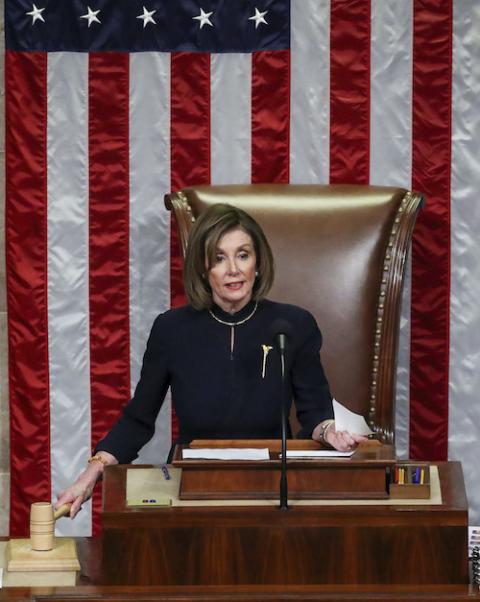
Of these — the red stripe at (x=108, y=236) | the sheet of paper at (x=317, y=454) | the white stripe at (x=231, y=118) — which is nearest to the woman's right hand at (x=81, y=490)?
the sheet of paper at (x=317, y=454)

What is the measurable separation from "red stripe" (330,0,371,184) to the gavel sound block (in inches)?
87.8

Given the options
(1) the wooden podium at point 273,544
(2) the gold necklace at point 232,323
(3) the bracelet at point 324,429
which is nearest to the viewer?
(1) the wooden podium at point 273,544

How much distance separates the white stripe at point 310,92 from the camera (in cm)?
457

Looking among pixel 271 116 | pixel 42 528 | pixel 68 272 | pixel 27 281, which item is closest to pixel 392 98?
pixel 271 116

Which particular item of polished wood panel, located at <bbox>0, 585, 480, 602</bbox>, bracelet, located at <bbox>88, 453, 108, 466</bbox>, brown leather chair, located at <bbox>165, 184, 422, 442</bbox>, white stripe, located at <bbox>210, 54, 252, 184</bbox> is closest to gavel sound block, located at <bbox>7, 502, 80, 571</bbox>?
polished wood panel, located at <bbox>0, 585, 480, 602</bbox>

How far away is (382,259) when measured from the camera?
167 inches

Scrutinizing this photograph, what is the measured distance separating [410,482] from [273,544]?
345 millimetres

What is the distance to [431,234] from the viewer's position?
181 inches

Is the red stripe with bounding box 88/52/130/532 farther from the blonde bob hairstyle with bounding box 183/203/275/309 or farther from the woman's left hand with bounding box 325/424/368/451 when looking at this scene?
the woman's left hand with bounding box 325/424/368/451

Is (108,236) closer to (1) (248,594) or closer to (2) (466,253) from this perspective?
(2) (466,253)

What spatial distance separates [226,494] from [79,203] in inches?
85.1

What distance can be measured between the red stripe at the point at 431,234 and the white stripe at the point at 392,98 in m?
0.03

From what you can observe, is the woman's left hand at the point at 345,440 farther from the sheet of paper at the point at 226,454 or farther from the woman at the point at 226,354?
the woman at the point at 226,354

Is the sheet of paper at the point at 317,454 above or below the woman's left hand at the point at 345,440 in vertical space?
below
